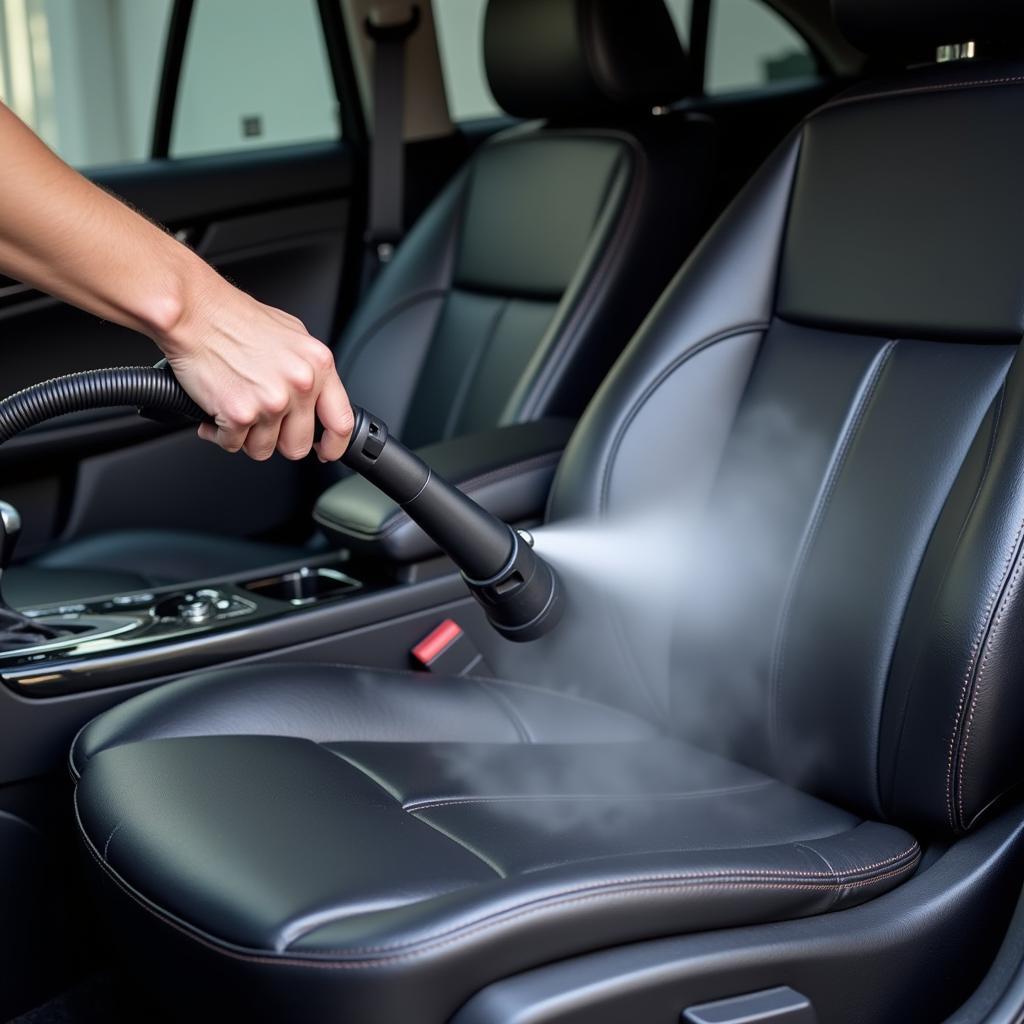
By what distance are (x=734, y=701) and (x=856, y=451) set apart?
32cm

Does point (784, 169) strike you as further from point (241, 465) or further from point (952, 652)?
point (241, 465)

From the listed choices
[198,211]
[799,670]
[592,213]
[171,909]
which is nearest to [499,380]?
[592,213]

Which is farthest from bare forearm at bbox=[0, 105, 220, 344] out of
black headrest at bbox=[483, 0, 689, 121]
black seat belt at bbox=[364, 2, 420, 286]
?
black seat belt at bbox=[364, 2, 420, 286]

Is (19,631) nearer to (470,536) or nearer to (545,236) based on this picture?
(470,536)

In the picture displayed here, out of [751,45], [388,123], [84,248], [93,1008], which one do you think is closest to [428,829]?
[84,248]

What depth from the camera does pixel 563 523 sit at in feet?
5.98

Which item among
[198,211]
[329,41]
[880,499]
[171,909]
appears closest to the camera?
[171,909]

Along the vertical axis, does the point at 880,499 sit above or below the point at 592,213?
below

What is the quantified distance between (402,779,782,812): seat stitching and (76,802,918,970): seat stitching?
25cm

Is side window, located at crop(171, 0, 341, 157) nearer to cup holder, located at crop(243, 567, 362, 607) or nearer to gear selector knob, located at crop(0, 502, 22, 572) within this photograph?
cup holder, located at crop(243, 567, 362, 607)

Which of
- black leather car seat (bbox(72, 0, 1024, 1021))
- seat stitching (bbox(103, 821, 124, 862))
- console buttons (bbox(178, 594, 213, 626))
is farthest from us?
console buttons (bbox(178, 594, 213, 626))

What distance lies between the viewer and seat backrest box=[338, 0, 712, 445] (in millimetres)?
2248

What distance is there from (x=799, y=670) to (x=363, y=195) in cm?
174

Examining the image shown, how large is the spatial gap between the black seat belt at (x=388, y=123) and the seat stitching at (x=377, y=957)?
1.76 m
